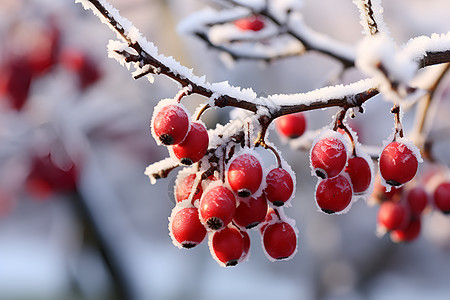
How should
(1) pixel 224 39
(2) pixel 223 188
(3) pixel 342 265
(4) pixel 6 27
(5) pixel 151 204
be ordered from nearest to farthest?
(2) pixel 223 188, (1) pixel 224 39, (4) pixel 6 27, (3) pixel 342 265, (5) pixel 151 204

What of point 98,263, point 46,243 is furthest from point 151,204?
point 98,263

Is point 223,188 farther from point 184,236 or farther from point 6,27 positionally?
point 6,27

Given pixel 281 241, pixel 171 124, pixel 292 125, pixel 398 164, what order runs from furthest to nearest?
pixel 292 125, pixel 281 241, pixel 398 164, pixel 171 124

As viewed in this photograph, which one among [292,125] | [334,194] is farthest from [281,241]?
[292,125]

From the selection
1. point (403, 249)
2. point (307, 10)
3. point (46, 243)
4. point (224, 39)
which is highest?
point (307, 10)

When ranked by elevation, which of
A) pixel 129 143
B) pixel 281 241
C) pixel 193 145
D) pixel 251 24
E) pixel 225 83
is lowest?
pixel 281 241

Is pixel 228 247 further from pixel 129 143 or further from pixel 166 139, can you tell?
pixel 129 143

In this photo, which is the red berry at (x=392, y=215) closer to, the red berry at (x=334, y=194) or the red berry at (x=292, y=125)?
the red berry at (x=292, y=125)
